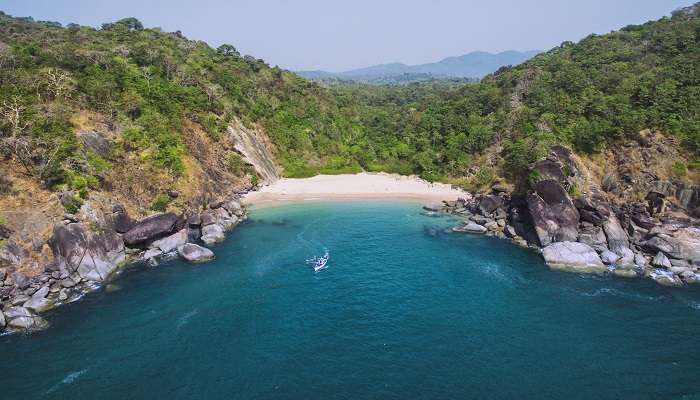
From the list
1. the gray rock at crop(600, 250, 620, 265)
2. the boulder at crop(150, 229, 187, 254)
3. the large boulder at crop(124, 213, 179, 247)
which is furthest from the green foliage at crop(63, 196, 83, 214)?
the gray rock at crop(600, 250, 620, 265)

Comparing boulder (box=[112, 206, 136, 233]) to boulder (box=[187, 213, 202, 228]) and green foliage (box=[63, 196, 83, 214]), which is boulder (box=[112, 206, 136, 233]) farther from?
boulder (box=[187, 213, 202, 228])

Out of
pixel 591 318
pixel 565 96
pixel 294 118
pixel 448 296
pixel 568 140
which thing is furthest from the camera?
pixel 294 118

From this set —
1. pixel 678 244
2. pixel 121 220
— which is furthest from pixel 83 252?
pixel 678 244

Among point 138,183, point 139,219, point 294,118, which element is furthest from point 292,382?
point 294,118

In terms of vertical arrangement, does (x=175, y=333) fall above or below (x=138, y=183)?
below

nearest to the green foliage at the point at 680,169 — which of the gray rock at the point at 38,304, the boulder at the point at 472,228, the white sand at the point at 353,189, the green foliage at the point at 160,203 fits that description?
the boulder at the point at 472,228

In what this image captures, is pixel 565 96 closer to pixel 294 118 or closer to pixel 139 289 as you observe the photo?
pixel 294 118

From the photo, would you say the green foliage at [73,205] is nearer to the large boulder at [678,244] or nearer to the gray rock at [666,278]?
the gray rock at [666,278]
